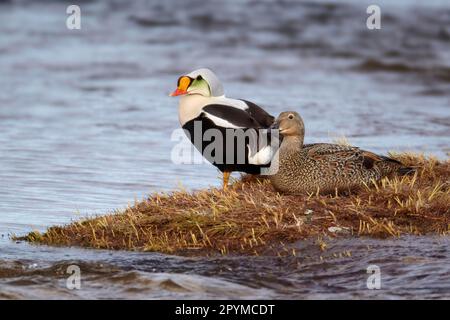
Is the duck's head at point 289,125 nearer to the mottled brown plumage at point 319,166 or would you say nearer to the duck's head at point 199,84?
the mottled brown plumage at point 319,166

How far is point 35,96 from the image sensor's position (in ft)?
53.0

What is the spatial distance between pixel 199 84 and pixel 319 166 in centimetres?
138

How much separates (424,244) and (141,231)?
204 centimetres

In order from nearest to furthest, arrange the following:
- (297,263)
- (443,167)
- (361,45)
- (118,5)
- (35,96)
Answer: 1. (297,263)
2. (443,167)
3. (35,96)
4. (361,45)
5. (118,5)

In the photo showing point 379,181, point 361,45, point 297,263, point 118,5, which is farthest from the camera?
point 118,5

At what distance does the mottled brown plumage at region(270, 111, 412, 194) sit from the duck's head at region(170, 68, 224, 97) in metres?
0.76

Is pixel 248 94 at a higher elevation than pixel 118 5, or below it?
below

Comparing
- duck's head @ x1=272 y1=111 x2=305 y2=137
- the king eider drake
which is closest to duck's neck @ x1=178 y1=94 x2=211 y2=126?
the king eider drake

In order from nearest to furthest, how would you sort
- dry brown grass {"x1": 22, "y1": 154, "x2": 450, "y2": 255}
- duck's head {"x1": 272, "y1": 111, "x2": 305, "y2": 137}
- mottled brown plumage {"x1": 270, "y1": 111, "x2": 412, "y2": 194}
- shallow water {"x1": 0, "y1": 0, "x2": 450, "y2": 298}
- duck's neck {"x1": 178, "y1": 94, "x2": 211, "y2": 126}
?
shallow water {"x1": 0, "y1": 0, "x2": 450, "y2": 298}, dry brown grass {"x1": 22, "y1": 154, "x2": 450, "y2": 255}, mottled brown plumage {"x1": 270, "y1": 111, "x2": 412, "y2": 194}, duck's head {"x1": 272, "y1": 111, "x2": 305, "y2": 137}, duck's neck {"x1": 178, "y1": 94, "x2": 211, "y2": 126}

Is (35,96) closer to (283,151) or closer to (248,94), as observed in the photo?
(248,94)

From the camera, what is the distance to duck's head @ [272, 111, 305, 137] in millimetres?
7656

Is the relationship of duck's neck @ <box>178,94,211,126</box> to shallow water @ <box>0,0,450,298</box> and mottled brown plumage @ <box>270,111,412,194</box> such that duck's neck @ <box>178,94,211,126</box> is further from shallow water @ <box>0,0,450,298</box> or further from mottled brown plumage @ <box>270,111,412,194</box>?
shallow water @ <box>0,0,450,298</box>

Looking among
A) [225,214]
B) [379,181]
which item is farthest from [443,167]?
[225,214]
